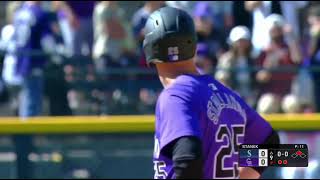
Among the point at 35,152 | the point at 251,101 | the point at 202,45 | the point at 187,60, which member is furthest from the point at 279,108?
the point at 187,60

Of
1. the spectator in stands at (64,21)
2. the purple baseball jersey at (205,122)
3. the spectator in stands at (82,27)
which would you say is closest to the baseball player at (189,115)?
the purple baseball jersey at (205,122)

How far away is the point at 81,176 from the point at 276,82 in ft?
7.19

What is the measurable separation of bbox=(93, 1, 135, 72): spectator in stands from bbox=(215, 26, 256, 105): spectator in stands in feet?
3.06

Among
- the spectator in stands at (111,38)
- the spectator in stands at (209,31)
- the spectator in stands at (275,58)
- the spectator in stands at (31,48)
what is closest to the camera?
the spectator in stands at (31,48)

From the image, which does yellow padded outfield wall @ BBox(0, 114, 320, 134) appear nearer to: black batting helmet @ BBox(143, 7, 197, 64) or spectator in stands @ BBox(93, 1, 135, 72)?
spectator in stands @ BBox(93, 1, 135, 72)

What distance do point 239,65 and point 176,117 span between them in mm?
4887

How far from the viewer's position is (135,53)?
768 cm

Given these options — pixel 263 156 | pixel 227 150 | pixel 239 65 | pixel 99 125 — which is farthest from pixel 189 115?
pixel 239 65

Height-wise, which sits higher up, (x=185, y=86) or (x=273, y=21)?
(x=273, y=21)

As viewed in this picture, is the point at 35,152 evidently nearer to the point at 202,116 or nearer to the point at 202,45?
the point at 202,45

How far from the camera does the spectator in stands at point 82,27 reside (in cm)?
774

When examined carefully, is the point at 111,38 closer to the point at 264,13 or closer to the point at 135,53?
the point at 135,53

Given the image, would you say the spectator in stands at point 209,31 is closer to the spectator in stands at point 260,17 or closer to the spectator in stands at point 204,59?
the spectator in stands at point 204,59

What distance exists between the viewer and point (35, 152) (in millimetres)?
6395
